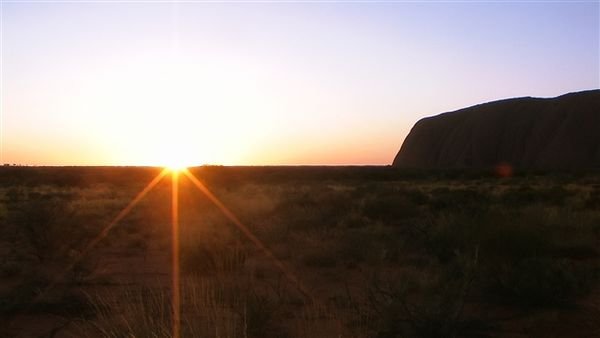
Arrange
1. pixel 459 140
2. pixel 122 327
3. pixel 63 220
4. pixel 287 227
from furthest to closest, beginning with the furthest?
1. pixel 459 140
2. pixel 287 227
3. pixel 63 220
4. pixel 122 327

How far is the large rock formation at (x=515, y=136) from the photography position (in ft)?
305

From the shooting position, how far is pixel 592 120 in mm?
91875

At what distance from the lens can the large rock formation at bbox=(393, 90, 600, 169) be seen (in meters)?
93.1

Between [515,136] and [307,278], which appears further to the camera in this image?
[515,136]

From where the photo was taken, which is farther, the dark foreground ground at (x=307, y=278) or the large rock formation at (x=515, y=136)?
the large rock formation at (x=515, y=136)

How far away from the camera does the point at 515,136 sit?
10331cm

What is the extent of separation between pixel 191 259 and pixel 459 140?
102356 mm

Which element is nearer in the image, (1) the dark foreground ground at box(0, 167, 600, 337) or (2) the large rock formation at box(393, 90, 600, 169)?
(1) the dark foreground ground at box(0, 167, 600, 337)

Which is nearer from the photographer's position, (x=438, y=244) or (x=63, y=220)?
(x=438, y=244)

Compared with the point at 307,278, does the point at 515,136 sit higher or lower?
higher

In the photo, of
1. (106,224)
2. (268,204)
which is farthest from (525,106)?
(106,224)

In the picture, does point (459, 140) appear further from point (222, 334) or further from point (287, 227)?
point (222, 334)

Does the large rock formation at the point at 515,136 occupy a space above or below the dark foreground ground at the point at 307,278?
above

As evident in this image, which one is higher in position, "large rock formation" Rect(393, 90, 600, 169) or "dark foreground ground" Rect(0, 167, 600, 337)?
"large rock formation" Rect(393, 90, 600, 169)
